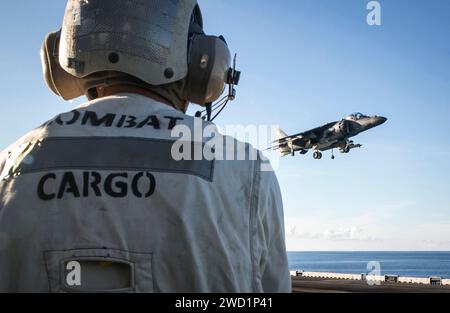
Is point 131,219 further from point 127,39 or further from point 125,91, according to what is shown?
point 127,39

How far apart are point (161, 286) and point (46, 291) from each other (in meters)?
0.46

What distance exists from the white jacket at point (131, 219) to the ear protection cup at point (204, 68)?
956mm

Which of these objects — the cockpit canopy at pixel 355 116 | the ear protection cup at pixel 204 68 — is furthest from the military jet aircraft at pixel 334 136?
the ear protection cup at pixel 204 68

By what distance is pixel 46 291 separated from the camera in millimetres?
1838

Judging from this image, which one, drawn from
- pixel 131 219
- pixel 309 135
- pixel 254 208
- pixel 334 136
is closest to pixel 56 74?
pixel 131 219

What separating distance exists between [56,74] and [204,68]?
1052 millimetres

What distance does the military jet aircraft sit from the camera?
171 feet

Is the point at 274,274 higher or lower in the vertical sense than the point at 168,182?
lower

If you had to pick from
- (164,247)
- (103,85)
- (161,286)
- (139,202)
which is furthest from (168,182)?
(103,85)

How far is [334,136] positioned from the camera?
53562mm
